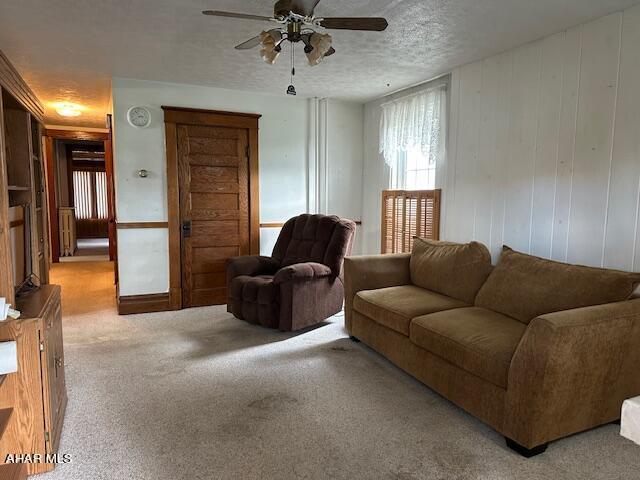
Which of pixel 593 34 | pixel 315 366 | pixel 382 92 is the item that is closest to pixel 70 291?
pixel 315 366

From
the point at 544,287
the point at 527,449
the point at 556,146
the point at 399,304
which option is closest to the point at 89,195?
the point at 399,304

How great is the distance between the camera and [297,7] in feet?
6.98

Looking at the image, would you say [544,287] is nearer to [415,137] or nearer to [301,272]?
[301,272]

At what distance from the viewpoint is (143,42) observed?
10.4 feet

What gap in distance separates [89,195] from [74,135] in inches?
220

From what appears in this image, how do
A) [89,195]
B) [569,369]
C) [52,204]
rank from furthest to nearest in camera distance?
[89,195]
[52,204]
[569,369]

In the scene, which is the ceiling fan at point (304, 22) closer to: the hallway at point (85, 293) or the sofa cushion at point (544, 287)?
the sofa cushion at point (544, 287)

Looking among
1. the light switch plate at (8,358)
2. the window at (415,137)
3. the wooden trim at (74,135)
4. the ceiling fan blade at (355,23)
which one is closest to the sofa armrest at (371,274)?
the window at (415,137)

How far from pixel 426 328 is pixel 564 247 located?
1.20 metres

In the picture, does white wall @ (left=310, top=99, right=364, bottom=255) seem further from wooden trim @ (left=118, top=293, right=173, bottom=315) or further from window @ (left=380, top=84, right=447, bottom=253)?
wooden trim @ (left=118, top=293, right=173, bottom=315)


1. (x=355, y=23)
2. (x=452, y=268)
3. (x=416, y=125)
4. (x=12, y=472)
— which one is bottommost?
(x=12, y=472)

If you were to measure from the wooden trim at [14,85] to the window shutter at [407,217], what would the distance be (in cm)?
333

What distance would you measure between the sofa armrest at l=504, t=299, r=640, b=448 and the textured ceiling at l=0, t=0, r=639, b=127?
70.8 inches

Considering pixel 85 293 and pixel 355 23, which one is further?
pixel 85 293
